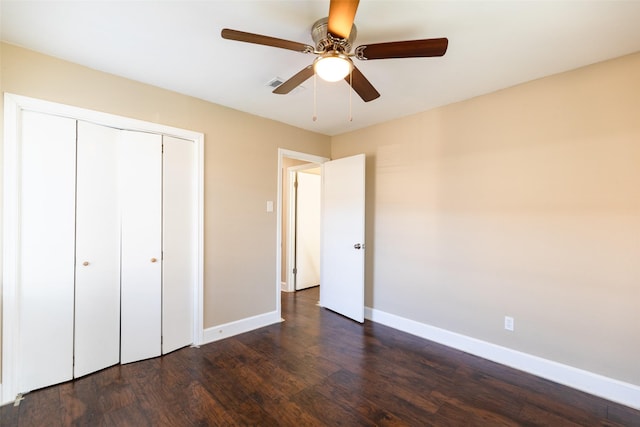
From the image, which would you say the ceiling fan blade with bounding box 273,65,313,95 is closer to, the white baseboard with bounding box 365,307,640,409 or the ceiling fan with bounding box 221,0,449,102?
the ceiling fan with bounding box 221,0,449,102

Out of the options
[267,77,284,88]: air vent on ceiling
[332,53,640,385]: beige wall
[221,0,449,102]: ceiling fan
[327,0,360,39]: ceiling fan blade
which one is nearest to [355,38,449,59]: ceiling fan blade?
[221,0,449,102]: ceiling fan

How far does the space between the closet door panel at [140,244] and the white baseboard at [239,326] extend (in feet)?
1.51

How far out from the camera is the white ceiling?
152 centimetres

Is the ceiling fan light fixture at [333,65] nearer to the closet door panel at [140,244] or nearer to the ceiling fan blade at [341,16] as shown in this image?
the ceiling fan blade at [341,16]

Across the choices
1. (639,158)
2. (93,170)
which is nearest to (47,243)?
(93,170)

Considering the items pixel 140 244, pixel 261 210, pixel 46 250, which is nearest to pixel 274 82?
pixel 261 210

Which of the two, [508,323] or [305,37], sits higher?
[305,37]

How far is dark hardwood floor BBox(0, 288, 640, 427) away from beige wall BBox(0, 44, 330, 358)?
603 mm

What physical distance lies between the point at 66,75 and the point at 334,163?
106 inches

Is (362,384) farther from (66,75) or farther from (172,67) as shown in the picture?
(66,75)

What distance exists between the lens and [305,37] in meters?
1.79

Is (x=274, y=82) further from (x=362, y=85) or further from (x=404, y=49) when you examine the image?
(x=404, y=49)

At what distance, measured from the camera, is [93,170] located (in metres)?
2.19

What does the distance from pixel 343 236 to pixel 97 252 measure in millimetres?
2490
